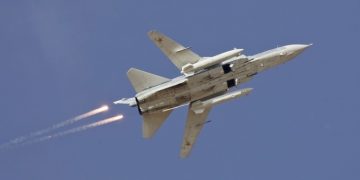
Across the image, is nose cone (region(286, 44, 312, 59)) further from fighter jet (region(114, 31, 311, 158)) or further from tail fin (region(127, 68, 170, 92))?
tail fin (region(127, 68, 170, 92))

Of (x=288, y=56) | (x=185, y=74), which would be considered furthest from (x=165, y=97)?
(x=288, y=56)

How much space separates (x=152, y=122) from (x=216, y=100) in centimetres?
500

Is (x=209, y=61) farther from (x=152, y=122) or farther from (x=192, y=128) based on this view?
(x=192, y=128)

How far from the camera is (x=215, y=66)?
64.2 meters

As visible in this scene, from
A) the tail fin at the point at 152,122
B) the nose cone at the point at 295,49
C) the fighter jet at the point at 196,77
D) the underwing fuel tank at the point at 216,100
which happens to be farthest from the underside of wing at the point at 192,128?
the nose cone at the point at 295,49

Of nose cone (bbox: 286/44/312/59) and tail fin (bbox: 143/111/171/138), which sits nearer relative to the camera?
nose cone (bbox: 286/44/312/59)

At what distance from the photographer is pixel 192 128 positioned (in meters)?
69.2

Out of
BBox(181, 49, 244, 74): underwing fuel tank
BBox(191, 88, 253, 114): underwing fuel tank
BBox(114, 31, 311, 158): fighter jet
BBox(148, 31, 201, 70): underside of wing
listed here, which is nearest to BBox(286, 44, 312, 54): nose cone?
BBox(114, 31, 311, 158): fighter jet

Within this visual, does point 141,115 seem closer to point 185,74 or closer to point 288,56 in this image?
point 185,74

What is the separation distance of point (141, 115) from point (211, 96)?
15.8 ft

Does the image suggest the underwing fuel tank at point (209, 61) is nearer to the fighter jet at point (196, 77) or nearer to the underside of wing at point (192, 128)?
the fighter jet at point (196, 77)

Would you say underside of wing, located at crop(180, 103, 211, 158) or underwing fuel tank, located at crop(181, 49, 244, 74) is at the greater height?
underwing fuel tank, located at crop(181, 49, 244, 74)

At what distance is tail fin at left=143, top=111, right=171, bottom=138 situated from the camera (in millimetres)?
67125

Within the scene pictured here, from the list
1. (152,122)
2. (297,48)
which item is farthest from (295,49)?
(152,122)
